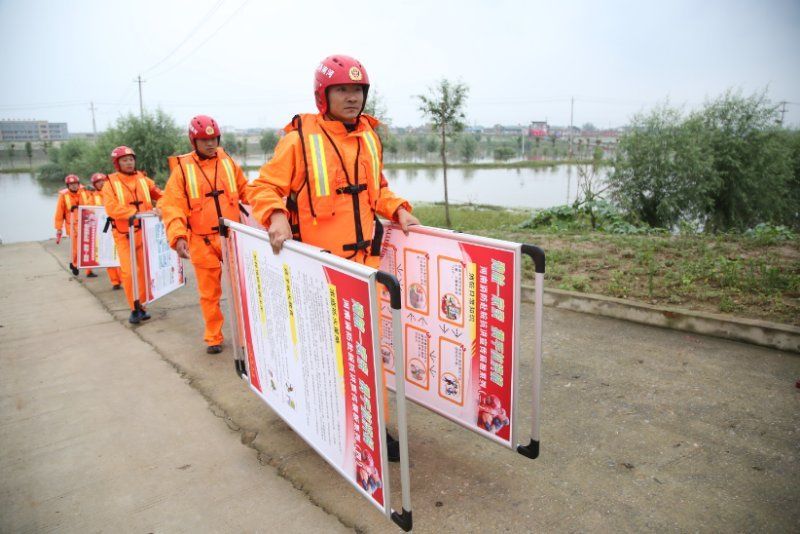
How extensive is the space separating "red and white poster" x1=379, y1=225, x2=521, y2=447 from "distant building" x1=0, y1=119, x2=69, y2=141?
175783 millimetres

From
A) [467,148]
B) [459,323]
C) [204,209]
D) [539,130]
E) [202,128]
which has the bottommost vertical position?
[459,323]

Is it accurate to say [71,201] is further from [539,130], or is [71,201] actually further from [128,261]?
[539,130]

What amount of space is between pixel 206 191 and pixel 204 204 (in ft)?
0.39

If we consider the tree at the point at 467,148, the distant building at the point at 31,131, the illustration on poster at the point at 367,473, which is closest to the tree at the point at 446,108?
the illustration on poster at the point at 367,473

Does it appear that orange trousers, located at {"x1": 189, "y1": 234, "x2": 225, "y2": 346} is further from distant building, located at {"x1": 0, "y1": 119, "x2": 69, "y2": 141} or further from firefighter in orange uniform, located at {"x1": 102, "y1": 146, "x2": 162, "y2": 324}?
distant building, located at {"x1": 0, "y1": 119, "x2": 69, "y2": 141}

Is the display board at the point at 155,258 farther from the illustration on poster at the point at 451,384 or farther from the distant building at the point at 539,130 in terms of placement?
the distant building at the point at 539,130

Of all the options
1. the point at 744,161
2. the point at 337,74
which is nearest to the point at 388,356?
the point at 337,74

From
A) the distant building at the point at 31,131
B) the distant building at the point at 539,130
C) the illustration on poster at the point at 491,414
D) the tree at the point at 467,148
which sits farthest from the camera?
the distant building at the point at 31,131

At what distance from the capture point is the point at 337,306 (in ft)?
6.96

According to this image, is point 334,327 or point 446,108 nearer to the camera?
point 334,327

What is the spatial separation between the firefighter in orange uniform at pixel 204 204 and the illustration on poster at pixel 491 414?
2825 mm

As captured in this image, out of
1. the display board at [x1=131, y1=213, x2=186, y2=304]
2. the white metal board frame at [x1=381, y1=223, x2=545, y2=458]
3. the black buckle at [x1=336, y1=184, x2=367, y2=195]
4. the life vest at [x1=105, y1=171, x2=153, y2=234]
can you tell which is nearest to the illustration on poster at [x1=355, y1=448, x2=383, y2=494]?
the white metal board frame at [x1=381, y1=223, x2=545, y2=458]

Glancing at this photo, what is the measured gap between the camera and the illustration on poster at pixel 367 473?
215 cm

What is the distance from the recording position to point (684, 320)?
4.43m
